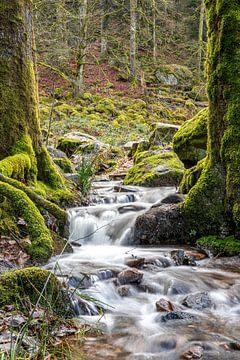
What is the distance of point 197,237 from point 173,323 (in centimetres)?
261

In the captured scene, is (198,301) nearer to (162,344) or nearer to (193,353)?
(162,344)

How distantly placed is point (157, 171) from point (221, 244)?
14.6 feet

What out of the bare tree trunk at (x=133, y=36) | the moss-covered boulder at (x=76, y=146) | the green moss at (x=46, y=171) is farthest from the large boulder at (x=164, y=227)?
the bare tree trunk at (x=133, y=36)

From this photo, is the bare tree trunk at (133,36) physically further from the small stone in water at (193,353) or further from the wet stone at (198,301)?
the small stone in water at (193,353)

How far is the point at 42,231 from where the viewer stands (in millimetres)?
5273

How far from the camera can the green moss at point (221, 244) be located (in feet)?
19.2

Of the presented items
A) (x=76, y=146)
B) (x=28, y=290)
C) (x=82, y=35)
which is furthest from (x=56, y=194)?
(x=82, y=35)

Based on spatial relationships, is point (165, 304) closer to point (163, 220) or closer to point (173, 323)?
point (173, 323)

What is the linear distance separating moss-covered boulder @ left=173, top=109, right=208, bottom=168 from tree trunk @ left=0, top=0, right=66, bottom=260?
9.21 feet

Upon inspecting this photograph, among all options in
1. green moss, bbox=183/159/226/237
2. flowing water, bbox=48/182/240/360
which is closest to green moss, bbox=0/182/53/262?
flowing water, bbox=48/182/240/360

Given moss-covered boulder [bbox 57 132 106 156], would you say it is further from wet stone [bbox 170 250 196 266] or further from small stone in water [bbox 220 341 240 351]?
small stone in water [bbox 220 341 240 351]

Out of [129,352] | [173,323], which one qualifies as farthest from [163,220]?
[129,352]

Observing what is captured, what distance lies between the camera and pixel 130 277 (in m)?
4.84

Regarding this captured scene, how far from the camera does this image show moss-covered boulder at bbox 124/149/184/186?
32.7 feet
